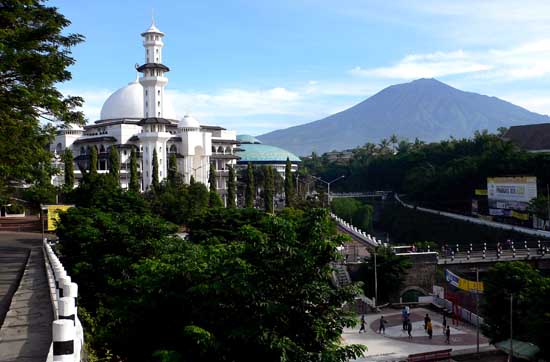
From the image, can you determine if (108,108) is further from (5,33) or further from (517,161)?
(5,33)

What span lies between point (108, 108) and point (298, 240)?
2754 inches

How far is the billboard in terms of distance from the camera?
46938mm

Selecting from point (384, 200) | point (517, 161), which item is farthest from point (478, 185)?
point (384, 200)

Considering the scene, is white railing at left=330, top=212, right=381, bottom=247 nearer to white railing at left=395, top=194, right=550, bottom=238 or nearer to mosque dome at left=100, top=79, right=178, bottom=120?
white railing at left=395, top=194, right=550, bottom=238

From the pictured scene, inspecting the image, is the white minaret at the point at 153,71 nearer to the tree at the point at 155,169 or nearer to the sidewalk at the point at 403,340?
the tree at the point at 155,169

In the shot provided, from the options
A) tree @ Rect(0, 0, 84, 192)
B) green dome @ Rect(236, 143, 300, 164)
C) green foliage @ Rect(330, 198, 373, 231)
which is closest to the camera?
tree @ Rect(0, 0, 84, 192)

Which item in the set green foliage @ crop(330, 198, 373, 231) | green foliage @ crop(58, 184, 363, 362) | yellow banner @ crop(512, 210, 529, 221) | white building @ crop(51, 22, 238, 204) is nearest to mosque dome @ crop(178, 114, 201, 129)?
white building @ crop(51, 22, 238, 204)

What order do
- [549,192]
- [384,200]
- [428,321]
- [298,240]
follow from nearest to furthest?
[298,240], [428,321], [549,192], [384,200]

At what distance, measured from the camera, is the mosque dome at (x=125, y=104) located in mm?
73125

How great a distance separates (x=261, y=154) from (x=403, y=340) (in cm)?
7758

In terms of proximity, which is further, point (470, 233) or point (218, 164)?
point (218, 164)

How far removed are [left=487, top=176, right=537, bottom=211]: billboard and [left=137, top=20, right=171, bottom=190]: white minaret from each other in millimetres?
34342

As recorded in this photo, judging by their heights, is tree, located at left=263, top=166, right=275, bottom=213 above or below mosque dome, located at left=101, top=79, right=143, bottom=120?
below

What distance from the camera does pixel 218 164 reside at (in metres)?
76.7
